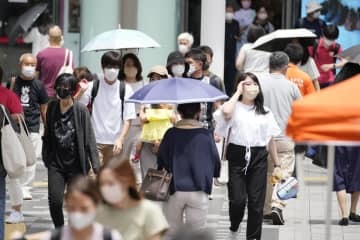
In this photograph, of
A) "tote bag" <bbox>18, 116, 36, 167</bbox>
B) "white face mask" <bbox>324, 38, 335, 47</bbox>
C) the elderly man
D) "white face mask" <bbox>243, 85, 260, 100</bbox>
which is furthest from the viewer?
"white face mask" <bbox>324, 38, 335, 47</bbox>

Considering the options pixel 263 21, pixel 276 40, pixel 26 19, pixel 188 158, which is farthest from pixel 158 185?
pixel 263 21

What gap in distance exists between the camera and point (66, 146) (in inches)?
471

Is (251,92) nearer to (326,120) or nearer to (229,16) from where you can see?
(326,120)

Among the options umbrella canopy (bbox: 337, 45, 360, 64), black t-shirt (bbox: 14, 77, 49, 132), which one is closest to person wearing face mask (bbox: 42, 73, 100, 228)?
black t-shirt (bbox: 14, 77, 49, 132)

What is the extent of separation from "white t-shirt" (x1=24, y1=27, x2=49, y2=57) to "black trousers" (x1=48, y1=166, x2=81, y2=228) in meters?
8.26

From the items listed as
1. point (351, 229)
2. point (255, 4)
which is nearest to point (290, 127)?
point (351, 229)

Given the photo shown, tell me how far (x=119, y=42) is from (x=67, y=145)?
3.09 meters

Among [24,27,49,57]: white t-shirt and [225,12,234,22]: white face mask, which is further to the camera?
[225,12,234,22]: white face mask

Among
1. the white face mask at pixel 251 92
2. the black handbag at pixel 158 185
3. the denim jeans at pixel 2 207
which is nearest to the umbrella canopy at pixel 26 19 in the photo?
the white face mask at pixel 251 92

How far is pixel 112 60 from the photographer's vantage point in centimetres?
1327

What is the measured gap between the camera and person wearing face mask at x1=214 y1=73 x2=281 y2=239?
472 inches

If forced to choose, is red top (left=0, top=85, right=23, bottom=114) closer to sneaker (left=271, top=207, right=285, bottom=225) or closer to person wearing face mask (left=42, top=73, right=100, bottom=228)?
person wearing face mask (left=42, top=73, right=100, bottom=228)

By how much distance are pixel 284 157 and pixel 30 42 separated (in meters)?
8.32

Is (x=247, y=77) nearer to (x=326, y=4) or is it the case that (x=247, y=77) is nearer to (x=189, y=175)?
(x=189, y=175)
